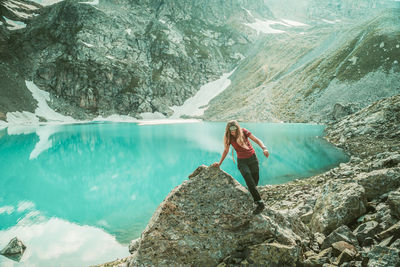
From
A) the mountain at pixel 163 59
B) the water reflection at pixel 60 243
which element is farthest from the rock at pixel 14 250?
the mountain at pixel 163 59

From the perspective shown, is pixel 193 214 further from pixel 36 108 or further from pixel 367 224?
pixel 36 108

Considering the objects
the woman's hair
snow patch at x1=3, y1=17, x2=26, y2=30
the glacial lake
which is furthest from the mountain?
the woman's hair

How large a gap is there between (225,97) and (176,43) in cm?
6089

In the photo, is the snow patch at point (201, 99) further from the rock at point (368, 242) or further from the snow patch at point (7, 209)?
the rock at point (368, 242)

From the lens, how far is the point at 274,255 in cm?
517

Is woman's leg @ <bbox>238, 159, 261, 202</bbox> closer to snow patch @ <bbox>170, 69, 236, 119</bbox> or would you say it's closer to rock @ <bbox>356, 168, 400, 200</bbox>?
rock @ <bbox>356, 168, 400, 200</bbox>

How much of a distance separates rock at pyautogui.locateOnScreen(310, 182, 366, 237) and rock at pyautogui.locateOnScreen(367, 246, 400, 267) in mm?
2230

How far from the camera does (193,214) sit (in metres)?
6.25

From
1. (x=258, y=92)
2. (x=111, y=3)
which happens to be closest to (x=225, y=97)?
(x=258, y=92)

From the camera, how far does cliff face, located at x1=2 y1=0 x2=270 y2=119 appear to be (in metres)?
125

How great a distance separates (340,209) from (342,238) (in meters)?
1.41

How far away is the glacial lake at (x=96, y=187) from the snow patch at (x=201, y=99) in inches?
3464

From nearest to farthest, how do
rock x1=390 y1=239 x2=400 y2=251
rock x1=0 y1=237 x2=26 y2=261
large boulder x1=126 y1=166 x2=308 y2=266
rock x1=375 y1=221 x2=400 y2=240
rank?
rock x1=390 y1=239 x2=400 y2=251, rock x1=375 y1=221 x2=400 y2=240, large boulder x1=126 y1=166 x2=308 y2=266, rock x1=0 y1=237 x2=26 y2=261

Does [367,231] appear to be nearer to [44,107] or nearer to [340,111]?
[340,111]
